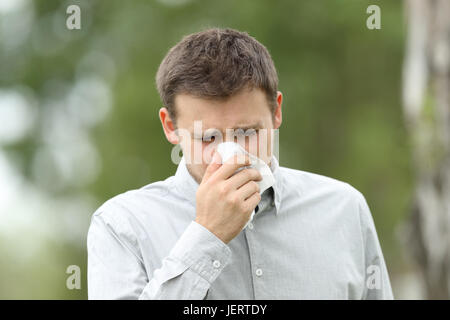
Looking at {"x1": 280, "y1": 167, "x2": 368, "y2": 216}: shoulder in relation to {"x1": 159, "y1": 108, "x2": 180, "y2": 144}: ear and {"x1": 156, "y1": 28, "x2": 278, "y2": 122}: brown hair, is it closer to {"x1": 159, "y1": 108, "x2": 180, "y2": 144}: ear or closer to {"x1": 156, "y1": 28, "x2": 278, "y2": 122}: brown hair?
{"x1": 156, "y1": 28, "x2": 278, "y2": 122}: brown hair

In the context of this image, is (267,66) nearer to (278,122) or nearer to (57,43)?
(278,122)

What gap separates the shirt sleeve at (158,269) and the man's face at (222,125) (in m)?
0.35

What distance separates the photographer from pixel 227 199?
217cm

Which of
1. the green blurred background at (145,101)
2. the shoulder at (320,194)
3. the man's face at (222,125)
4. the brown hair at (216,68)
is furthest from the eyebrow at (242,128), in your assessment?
the green blurred background at (145,101)

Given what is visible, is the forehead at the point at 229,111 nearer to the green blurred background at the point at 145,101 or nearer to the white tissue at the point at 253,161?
the white tissue at the point at 253,161

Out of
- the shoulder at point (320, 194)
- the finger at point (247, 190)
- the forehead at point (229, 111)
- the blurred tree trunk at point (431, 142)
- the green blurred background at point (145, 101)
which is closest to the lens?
the finger at point (247, 190)

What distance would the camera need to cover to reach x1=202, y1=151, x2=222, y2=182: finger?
228 centimetres


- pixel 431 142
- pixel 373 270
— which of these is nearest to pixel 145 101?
pixel 431 142

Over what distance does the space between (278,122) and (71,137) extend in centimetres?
953

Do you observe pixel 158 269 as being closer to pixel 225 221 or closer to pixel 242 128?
pixel 225 221

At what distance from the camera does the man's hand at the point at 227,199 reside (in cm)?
217

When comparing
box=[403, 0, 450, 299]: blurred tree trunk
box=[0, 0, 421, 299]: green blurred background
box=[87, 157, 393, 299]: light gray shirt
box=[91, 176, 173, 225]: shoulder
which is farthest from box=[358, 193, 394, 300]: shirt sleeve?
box=[0, 0, 421, 299]: green blurred background

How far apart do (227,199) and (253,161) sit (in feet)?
0.83

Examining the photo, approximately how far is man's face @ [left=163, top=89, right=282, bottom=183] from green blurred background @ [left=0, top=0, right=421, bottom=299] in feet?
21.2
